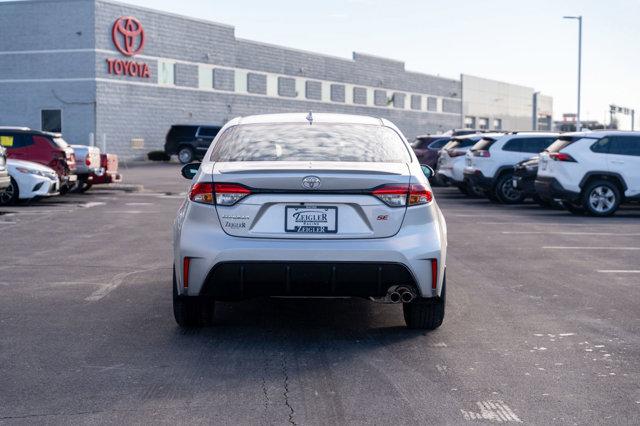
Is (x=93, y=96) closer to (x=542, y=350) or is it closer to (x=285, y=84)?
(x=285, y=84)

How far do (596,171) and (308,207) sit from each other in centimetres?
1388

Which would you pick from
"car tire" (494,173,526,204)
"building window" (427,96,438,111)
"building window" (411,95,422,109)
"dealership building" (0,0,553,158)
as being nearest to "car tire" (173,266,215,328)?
"car tire" (494,173,526,204)

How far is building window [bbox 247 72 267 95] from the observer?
208 feet

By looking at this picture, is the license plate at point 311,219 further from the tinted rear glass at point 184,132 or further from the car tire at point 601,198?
the tinted rear glass at point 184,132

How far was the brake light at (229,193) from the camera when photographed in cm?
643

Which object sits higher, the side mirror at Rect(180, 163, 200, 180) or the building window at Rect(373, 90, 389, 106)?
the building window at Rect(373, 90, 389, 106)

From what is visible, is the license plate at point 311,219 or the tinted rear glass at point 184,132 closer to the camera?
the license plate at point 311,219

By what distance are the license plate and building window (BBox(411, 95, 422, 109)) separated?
7765 cm

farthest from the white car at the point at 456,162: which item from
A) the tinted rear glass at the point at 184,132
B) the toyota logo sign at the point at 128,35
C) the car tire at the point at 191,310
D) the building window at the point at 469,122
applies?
the building window at the point at 469,122

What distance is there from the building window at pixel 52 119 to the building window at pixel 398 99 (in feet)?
115

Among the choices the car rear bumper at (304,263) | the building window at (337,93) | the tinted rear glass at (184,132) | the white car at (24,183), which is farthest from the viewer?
the building window at (337,93)

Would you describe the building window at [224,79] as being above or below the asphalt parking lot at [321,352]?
above

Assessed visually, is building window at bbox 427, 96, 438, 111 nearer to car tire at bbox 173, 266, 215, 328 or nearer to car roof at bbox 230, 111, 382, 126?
car roof at bbox 230, 111, 382, 126

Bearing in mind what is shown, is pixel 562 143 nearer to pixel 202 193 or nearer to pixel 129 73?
pixel 202 193
